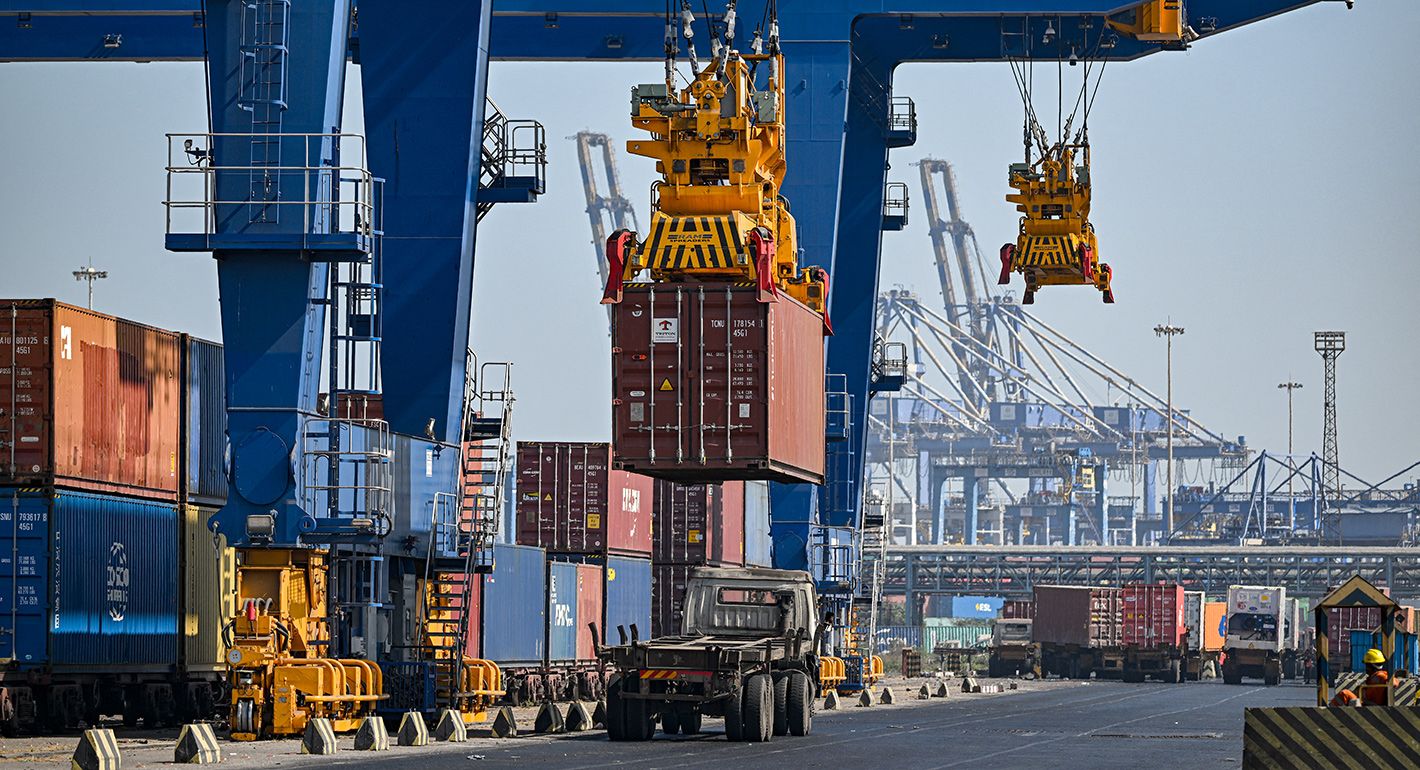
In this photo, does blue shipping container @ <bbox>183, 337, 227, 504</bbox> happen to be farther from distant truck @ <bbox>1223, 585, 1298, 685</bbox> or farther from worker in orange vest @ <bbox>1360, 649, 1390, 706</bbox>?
distant truck @ <bbox>1223, 585, 1298, 685</bbox>

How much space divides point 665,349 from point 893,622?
10803cm

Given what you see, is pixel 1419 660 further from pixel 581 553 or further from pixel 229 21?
pixel 229 21

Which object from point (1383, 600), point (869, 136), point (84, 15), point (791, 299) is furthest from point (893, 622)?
point (1383, 600)

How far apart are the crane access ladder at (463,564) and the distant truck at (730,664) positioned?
2.42 metres

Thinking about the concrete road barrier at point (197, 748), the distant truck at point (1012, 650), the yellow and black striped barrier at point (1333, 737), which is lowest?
the distant truck at point (1012, 650)

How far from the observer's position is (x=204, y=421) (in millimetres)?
30781

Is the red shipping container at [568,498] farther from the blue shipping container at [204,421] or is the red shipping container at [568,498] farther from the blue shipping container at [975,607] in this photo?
the blue shipping container at [975,607]

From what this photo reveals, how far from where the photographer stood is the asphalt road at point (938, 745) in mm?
22859

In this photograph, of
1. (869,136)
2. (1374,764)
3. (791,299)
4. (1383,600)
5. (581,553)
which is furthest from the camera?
(869,136)

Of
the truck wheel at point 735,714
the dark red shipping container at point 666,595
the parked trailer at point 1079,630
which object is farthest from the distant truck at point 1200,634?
the truck wheel at point 735,714

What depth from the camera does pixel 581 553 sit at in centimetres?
4203

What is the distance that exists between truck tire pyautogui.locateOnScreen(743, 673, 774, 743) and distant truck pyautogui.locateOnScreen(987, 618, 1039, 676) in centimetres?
4831

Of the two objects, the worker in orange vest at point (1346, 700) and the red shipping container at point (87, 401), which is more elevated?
the red shipping container at point (87, 401)

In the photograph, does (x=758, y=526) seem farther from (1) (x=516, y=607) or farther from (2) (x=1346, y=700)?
(2) (x=1346, y=700)
